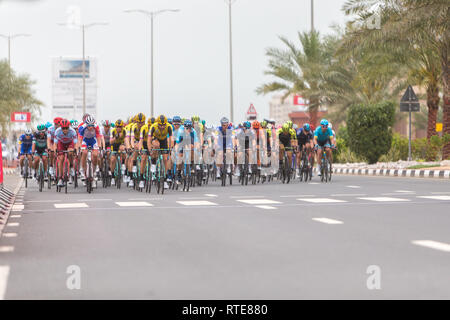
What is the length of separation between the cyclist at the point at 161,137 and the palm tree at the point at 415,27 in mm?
11828

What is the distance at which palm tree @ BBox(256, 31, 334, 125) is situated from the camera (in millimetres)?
48062

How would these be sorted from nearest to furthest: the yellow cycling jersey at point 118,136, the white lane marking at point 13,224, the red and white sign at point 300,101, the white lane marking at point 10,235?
the white lane marking at point 10,235 < the white lane marking at point 13,224 < the yellow cycling jersey at point 118,136 < the red and white sign at point 300,101

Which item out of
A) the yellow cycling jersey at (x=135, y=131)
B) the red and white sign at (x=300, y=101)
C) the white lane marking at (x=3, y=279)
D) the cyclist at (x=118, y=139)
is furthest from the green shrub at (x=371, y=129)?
the white lane marking at (x=3, y=279)

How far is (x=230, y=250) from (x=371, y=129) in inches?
1099

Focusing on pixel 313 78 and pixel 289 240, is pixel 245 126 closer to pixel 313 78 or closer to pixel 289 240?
pixel 289 240

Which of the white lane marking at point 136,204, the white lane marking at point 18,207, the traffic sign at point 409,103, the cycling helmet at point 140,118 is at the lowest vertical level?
the white lane marking at point 18,207

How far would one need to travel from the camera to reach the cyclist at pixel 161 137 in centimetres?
2145

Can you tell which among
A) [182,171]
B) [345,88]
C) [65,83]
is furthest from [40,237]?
[65,83]

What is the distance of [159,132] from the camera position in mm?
21609

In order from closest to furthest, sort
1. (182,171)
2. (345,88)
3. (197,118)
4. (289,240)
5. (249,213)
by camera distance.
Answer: (289,240), (249,213), (182,171), (197,118), (345,88)

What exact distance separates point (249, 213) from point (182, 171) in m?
8.40

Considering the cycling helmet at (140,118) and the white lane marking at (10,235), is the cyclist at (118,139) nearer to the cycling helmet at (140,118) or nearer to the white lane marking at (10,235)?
the cycling helmet at (140,118)
